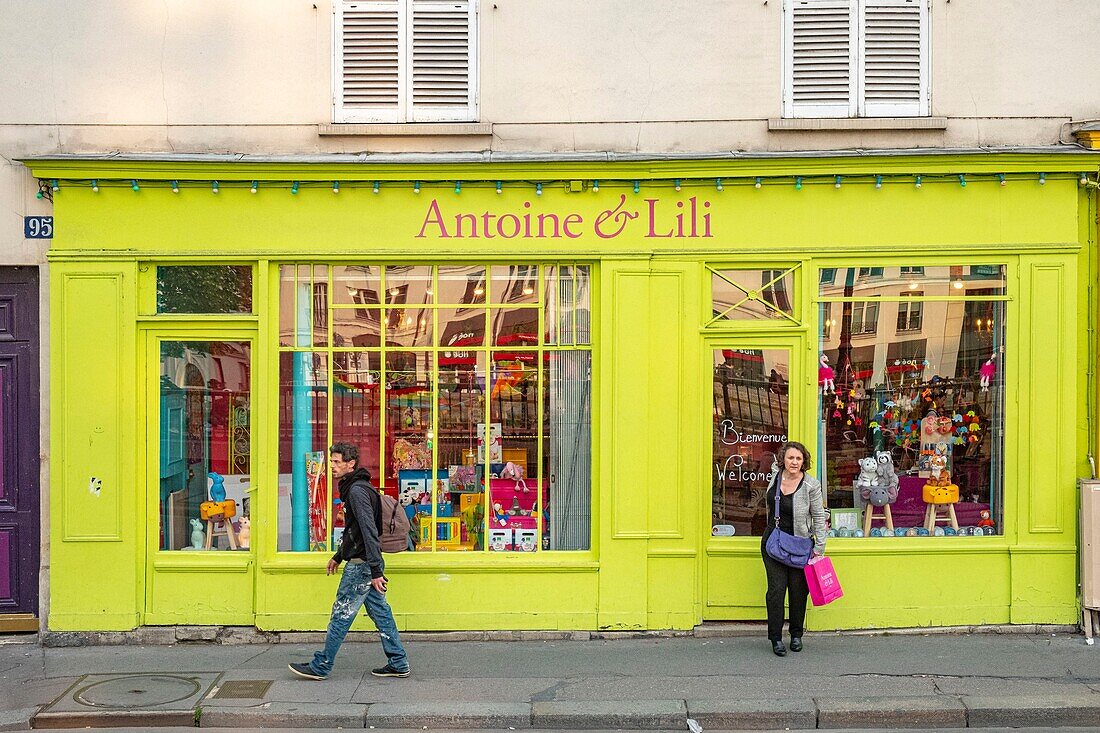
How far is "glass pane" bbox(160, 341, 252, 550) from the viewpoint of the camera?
28.3 ft

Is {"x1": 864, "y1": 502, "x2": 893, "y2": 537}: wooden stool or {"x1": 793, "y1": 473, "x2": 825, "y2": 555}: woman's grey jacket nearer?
{"x1": 793, "y1": 473, "x2": 825, "y2": 555}: woman's grey jacket

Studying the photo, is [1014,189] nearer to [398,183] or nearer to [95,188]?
[398,183]

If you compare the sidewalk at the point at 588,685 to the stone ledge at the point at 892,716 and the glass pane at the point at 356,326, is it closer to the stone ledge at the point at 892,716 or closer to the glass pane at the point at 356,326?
the stone ledge at the point at 892,716

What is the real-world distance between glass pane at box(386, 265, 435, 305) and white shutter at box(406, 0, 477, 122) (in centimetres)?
128

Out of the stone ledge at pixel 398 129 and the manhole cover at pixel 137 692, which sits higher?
the stone ledge at pixel 398 129

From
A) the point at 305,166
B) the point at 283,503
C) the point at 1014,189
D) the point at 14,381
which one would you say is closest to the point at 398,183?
the point at 305,166

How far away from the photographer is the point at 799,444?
7.88m

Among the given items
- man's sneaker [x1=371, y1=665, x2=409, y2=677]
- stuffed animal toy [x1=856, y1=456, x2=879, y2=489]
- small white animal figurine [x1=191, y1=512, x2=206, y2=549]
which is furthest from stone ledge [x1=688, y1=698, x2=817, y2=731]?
small white animal figurine [x1=191, y1=512, x2=206, y2=549]

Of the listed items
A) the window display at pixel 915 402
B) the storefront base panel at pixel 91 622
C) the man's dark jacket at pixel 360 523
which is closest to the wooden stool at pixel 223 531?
the storefront base panel at pixel 91 622

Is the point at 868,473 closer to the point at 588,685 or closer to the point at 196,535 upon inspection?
the point at 588,685

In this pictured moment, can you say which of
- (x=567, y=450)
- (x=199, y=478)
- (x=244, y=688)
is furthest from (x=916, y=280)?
(x=199, y=478)

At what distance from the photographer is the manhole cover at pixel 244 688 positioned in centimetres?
703

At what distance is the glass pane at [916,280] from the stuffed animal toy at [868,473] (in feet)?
4.68

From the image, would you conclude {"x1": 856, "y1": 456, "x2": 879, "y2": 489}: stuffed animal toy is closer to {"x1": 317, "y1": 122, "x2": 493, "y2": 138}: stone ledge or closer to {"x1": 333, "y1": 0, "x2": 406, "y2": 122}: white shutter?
{"x1": 317, "y1": 122, "x2": 493, "y2": 138}: stone ledge
